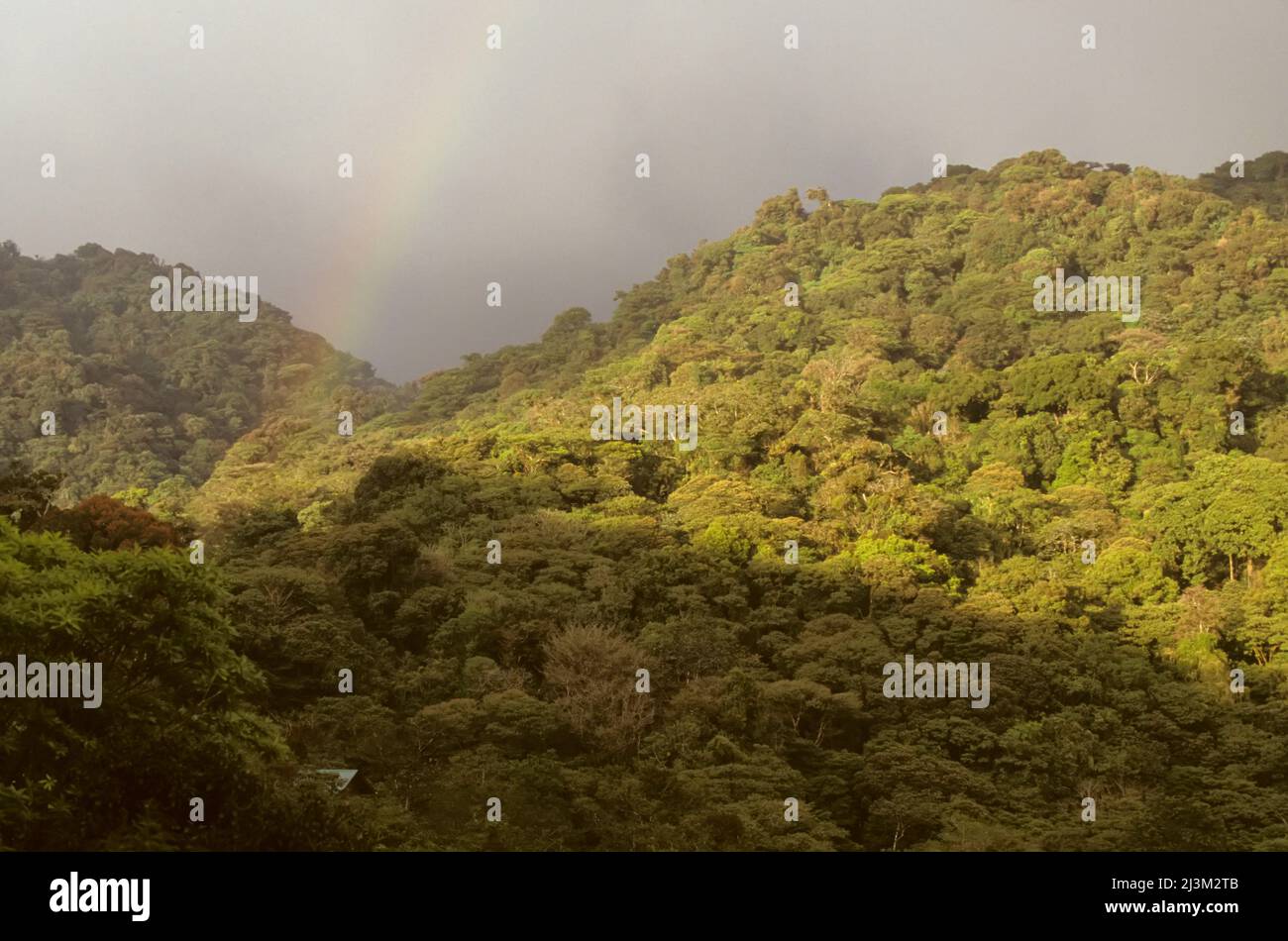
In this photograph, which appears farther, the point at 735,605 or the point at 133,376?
the point at 133,376
